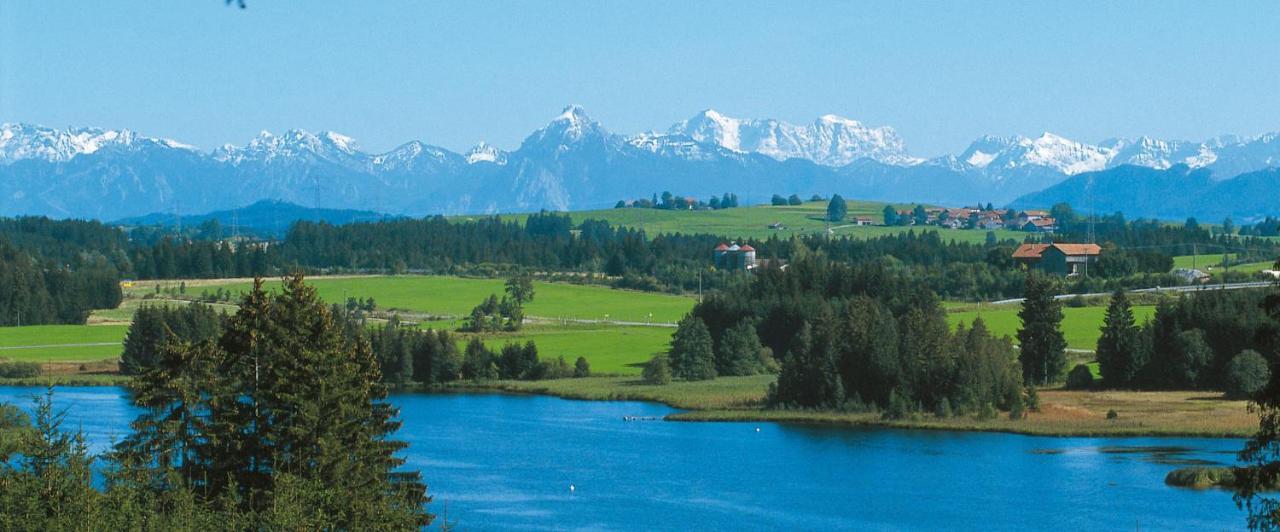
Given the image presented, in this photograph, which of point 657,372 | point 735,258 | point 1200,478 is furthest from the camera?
point 735,258

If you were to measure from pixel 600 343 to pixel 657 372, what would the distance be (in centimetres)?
1412

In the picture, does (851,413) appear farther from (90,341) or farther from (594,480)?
(90,341)

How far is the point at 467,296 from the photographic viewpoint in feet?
398

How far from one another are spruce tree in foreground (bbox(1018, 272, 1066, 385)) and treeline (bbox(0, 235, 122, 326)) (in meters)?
62.9

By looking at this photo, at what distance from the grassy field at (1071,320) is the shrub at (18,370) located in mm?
44006

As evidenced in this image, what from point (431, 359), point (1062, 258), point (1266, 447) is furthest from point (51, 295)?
point (1266, 447)

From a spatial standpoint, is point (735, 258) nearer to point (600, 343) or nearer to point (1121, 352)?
point (600, 343)

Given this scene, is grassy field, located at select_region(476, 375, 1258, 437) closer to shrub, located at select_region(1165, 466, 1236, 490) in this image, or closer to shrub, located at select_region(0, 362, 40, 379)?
shrub, located at select_region(1165, 466, 1236, 490)

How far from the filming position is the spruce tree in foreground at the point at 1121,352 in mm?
71000

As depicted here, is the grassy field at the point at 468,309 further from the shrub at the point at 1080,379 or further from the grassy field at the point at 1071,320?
the shrub at the point at 1080,379

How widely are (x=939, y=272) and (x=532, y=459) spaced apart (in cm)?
7592

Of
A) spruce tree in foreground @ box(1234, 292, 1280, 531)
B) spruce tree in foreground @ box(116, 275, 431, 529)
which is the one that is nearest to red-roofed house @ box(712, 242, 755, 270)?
spruce tree in foreground @ box(116, 275, 431, 529)

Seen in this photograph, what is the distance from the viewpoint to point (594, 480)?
1991 inches

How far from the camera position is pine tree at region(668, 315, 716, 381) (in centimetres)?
7919
